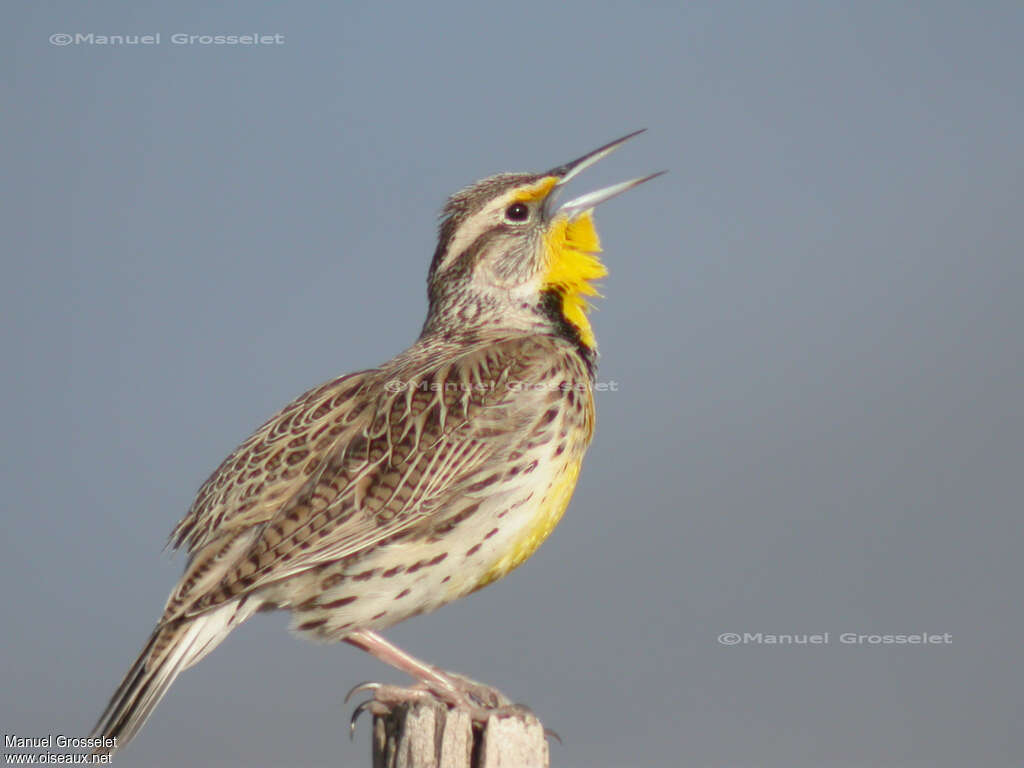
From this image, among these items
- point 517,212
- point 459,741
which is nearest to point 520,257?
point 517,212

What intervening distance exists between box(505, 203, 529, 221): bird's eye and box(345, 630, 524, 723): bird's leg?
1.46 meters

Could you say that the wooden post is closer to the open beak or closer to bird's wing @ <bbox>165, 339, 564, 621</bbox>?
bird's wing @ <bbox>165, 339, 564, 621</bbox>

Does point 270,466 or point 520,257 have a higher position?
point 520,257

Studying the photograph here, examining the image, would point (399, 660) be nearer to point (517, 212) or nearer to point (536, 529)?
point (536, 529)

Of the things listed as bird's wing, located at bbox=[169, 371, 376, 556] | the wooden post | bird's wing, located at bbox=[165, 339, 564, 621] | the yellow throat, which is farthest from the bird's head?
the wooden post

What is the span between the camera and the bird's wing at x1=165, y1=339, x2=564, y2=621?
3.42 m

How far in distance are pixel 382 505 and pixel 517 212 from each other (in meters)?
1.32

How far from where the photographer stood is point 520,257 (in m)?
4.35

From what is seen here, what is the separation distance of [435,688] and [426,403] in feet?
2.52

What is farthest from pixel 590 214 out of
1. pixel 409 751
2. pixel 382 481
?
pixel 409 751

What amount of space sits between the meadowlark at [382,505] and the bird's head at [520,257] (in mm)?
283

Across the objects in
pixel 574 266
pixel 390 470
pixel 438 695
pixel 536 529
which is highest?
pixel 574 266

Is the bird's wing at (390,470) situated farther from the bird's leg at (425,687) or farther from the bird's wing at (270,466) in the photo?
the bird's leg at (425,687)

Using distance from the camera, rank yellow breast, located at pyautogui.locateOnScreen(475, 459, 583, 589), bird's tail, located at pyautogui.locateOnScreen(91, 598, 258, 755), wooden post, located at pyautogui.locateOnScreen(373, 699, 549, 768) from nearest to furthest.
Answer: wooden post, located at pyautogui.locateOnScreen(373, 699, 549, 768) → bird's tail, located at pyautogui.locateOnScreen(91, 598, 258, 755) → yellow breast, located at pyautogui.locateOnScreen(475, 459, 583, 589)
